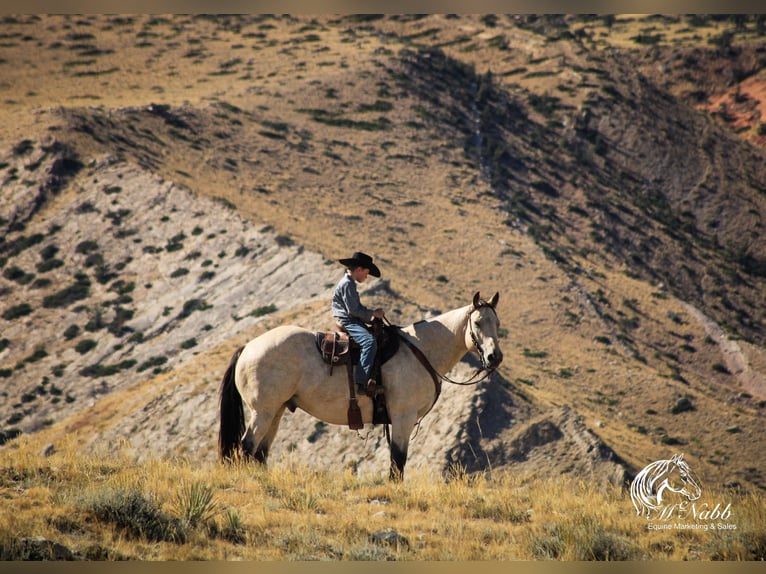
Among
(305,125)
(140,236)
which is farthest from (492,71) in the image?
(140,236)

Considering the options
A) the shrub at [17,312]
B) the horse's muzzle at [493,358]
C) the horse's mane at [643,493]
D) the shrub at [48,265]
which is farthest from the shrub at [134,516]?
the shrub at [48,265]

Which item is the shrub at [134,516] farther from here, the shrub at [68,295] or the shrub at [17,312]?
the shrub at [17,312]

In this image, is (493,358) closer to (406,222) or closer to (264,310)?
(264,310)

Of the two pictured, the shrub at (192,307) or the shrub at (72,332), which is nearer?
the shrub at (192,307)

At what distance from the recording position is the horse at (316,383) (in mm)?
12648

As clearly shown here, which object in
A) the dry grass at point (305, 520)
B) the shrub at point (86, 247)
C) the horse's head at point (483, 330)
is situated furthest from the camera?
the shrub at point (86, 247)

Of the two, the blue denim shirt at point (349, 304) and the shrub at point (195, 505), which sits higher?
the blue denim shirt at point (349, 304)

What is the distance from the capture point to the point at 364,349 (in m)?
12.7

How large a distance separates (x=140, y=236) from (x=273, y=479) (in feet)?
120

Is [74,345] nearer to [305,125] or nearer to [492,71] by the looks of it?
[305,125]

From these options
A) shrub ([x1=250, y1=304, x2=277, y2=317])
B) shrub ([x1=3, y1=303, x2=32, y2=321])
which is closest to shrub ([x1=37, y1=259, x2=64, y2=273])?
shrub ([x1=3, y1=303, x2=32, y2=321])

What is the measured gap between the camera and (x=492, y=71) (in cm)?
8938

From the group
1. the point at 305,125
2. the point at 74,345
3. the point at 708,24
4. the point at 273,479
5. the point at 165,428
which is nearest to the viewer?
the point at 273,479

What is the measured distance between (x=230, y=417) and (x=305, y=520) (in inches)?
141
